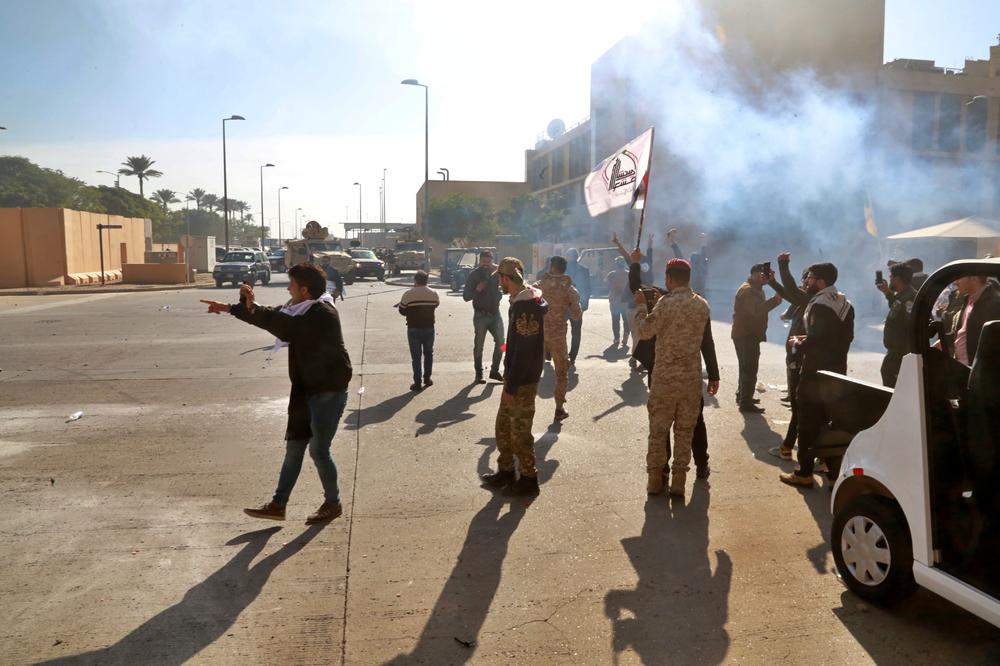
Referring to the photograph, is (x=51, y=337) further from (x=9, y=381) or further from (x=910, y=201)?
(x=910, y=201)

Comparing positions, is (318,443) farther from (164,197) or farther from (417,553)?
(164,197)

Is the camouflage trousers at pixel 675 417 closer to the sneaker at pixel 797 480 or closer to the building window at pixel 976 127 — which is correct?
the sneaker at pixel 797 480

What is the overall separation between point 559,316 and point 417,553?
13.6 feet

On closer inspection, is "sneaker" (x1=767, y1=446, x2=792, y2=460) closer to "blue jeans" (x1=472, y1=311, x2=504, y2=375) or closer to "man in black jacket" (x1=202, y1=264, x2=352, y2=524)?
"man in black jacket" (x1=202, y1=264, x2=352, y2=524)

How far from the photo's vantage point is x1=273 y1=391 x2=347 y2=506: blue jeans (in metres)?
4.90

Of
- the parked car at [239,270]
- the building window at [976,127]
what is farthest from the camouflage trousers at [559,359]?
the building window at [976,127]

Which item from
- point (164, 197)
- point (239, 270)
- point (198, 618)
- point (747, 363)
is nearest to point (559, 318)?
point (747, 363)

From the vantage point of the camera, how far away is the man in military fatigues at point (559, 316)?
26.1 feet

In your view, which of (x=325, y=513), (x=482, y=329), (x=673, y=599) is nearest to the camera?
(x=673, y=599)

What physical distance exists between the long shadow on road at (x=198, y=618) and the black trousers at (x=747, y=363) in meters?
5.19

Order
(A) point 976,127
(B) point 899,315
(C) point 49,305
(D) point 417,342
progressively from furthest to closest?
(A) point 976,127 < (C) point 49,305 < (D) point 417,342 < (B) point 899,315

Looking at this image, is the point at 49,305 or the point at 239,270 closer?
the point at 49,305

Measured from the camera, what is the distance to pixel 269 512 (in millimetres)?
4941

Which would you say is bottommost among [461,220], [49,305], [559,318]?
[49,305]
